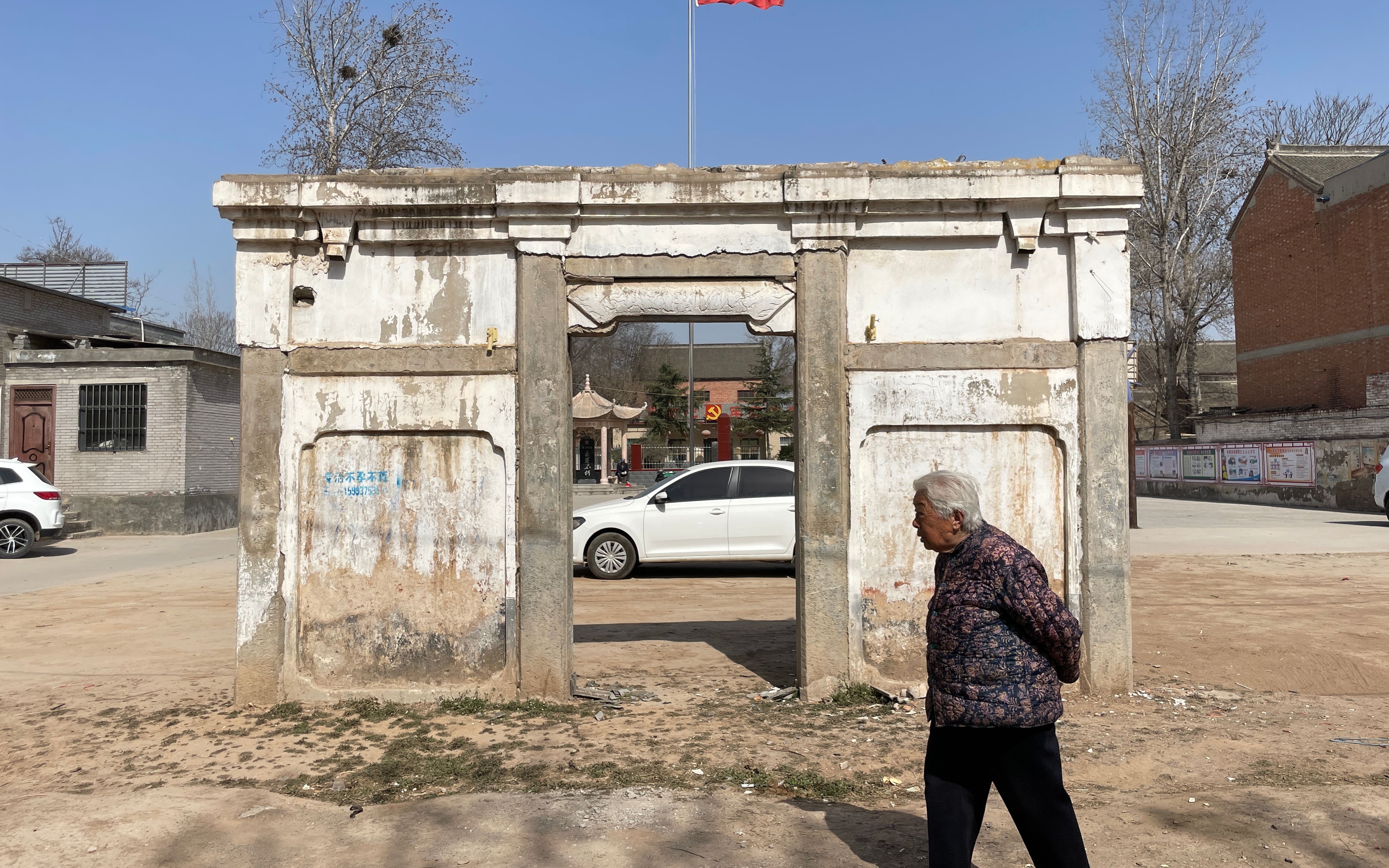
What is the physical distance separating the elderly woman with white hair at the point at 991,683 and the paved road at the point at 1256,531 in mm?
12311

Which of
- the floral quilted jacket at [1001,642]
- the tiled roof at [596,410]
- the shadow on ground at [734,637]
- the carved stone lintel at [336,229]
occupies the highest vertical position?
the tiled roof at [596,410]

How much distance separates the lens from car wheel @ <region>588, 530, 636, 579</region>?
12.0 m

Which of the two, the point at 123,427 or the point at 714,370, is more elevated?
the point at 714,370

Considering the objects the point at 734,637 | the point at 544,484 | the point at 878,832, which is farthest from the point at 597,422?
the point at 878,832

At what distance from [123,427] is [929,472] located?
1912 centimetres

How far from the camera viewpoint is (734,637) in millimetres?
8352

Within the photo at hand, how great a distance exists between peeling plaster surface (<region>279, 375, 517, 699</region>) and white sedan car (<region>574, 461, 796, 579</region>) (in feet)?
17.6

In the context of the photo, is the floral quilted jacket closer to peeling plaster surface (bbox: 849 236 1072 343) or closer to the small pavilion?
peeling plaster surface (bbox: 849 236 1072 343)

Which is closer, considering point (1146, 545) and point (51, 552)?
point (1146, 545)

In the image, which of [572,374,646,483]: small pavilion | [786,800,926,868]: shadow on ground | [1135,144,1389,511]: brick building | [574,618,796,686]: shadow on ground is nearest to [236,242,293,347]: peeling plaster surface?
[574,618,796,686]: shadow on ground

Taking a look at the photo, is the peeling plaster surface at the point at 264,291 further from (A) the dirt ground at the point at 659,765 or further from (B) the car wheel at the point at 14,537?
(B) the car wheel at the point at 14,537

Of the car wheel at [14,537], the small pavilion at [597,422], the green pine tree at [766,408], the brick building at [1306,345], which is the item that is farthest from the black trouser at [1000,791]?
the green pine tree at [766,408]

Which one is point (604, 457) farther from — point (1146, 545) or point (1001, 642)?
point (1001, 642)

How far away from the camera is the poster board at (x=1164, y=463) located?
28906mm
